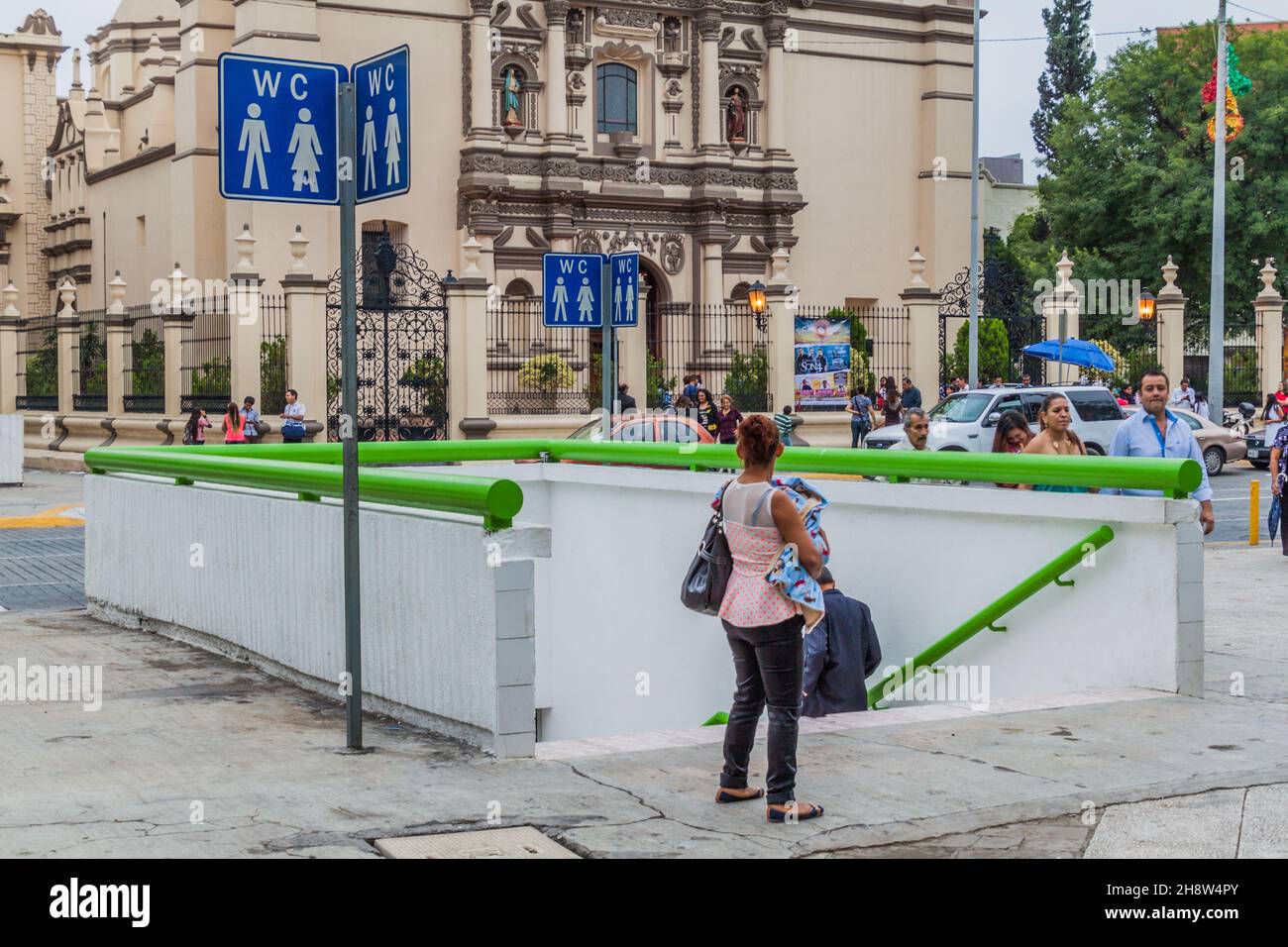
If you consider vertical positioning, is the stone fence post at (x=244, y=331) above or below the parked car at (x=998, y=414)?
above

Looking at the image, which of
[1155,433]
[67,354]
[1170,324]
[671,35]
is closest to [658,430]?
[1155,433]

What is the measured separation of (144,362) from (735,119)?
67.3 ft

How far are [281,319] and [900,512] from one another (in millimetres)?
24263

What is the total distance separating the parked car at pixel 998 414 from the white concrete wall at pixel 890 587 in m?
13.4

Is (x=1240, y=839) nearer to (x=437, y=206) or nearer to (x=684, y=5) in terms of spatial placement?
(x=437, y=206)

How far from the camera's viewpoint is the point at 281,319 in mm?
34219

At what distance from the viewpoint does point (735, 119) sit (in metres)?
48.5

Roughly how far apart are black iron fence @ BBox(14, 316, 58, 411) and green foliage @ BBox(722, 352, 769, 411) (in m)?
15.4

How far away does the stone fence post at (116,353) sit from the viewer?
34781mm

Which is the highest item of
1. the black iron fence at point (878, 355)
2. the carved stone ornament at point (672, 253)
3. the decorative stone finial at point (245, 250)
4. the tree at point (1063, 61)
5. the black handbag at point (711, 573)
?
the tree at point (1063, 61)

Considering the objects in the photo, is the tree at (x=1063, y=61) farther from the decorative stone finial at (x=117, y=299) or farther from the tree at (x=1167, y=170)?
the decorative stone finial at (x=117, y=299)

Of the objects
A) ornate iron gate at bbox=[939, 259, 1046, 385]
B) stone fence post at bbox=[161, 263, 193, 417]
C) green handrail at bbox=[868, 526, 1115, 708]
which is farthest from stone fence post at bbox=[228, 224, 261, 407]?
green handrail at bbox=[868, 526, 1115, 708]

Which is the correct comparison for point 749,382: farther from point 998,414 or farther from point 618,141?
point 618,141

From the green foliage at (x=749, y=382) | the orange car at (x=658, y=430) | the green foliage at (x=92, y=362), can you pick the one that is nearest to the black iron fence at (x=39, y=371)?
the green foliage at (x=92, y=362)
